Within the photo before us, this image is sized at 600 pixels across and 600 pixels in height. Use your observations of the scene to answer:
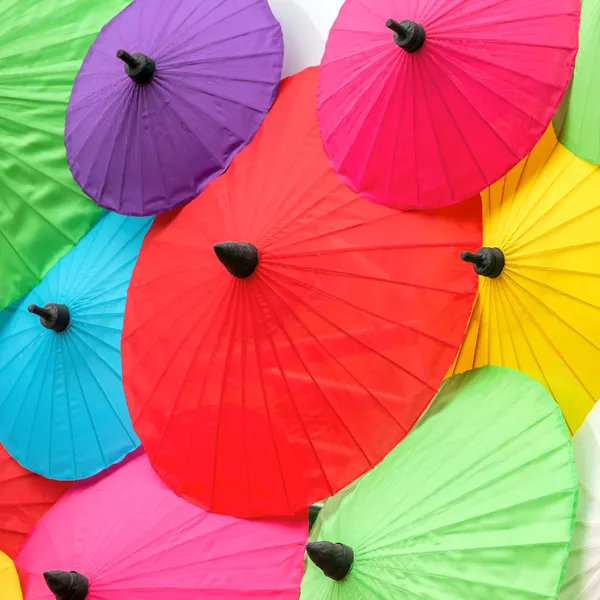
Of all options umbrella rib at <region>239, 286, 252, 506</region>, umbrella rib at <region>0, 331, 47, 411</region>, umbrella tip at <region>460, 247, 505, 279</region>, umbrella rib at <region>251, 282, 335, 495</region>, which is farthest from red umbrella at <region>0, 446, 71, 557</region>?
umbrella tip at <region>460, 247, 505, 279</region>

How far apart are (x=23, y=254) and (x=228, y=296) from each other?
2.58 ft

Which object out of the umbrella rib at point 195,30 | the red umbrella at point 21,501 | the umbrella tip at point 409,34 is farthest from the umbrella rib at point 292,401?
the red umbrella at point 21,501

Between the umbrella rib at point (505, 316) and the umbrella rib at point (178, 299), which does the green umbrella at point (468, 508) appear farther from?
the umbrella rib at point (178, 299)

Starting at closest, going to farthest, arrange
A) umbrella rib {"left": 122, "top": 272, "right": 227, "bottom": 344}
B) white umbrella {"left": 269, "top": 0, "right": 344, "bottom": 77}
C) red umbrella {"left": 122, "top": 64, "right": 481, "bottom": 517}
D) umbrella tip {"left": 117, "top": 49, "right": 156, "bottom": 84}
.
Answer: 1. red umbrella {"left": 122, "top": 64, "right": 481, "bottom": 517}
2. umbrella rib {"left": 122, "top": 272, "right": 227, "bottom": 344}
3. umbrella tip {"left": 117, "top": 49, "right": 156, "bottom": 84}
4. white umbrella {"left": 269, "top": 0, "right": 344, "bottom": 77}

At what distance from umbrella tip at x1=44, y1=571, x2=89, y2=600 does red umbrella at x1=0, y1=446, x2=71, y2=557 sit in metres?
0.40

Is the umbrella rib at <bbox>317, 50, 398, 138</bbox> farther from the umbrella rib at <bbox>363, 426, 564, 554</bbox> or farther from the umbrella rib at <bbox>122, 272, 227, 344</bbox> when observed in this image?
the umbrella rib at <bbox>363, 426, 564, 554</bbox>

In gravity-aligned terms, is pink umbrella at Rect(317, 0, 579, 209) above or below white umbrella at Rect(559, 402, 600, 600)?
above

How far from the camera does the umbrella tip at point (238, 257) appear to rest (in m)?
1.40

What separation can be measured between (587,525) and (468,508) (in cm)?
19

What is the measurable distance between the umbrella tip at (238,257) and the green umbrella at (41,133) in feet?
2.31

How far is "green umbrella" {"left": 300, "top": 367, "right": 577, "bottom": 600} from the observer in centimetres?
117

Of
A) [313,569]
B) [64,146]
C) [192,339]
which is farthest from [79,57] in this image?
[313,569]

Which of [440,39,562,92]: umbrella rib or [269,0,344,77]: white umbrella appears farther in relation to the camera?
[269,0,344,77]: white umbrella

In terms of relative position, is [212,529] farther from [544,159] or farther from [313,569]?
[544,159]
